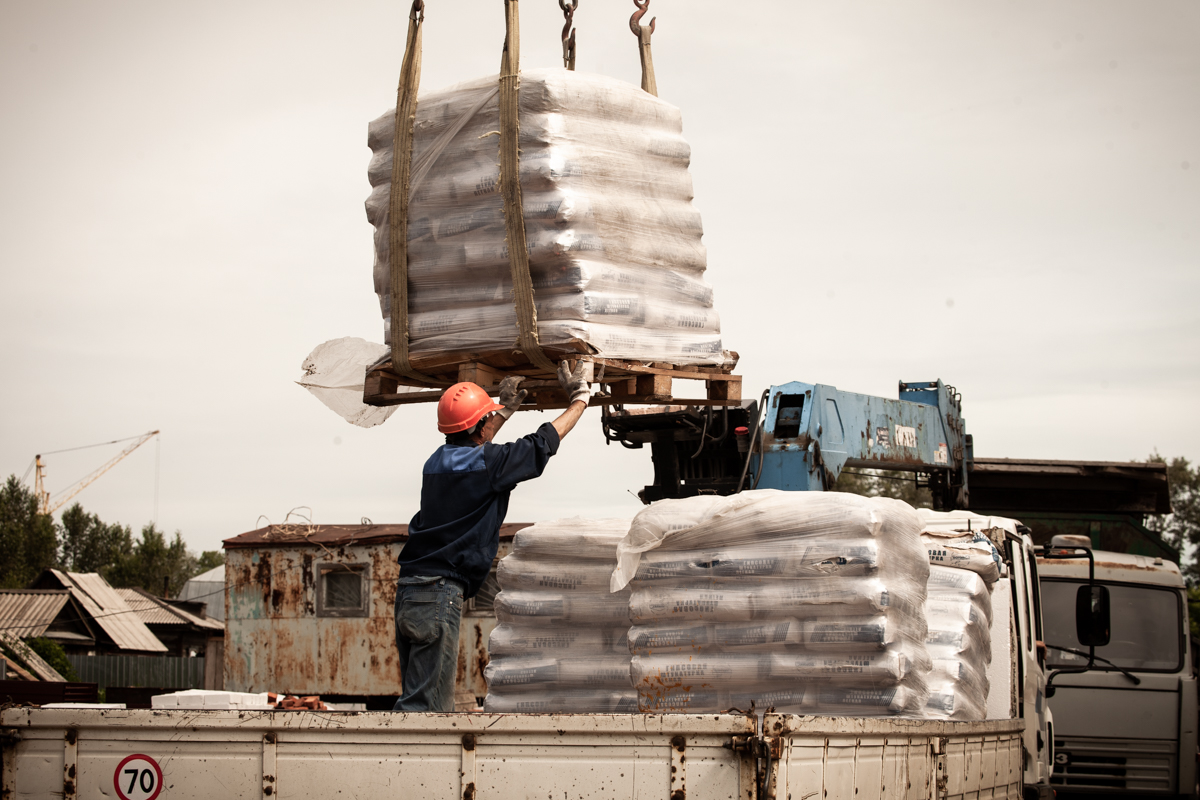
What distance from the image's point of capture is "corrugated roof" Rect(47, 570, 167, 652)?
2731cm

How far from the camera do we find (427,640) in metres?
3.86

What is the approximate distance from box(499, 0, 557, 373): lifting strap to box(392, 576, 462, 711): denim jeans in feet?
3.11

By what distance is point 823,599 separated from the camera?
3.91 meters

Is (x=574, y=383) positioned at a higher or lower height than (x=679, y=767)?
higher

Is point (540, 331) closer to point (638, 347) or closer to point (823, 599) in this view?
point (638, 347)

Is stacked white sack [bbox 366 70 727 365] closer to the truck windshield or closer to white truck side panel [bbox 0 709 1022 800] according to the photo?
white truck side panel [bbox 0 709 1022 800]

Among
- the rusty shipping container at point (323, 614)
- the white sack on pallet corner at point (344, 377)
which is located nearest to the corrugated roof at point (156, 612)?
the rusty shipping container at point (323, 614)

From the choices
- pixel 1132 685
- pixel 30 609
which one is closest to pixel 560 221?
pixel 1132 685

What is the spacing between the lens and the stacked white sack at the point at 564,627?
4.45 meters

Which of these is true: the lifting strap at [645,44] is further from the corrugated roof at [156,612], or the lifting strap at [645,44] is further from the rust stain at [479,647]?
the corrugated roof at [156,612]

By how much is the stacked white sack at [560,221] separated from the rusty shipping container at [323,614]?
9634mm

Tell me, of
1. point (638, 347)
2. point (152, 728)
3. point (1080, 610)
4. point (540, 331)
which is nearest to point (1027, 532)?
point (1080, 610)

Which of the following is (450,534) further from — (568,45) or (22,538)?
(22,538)

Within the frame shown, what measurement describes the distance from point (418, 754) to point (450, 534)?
1.05 m
